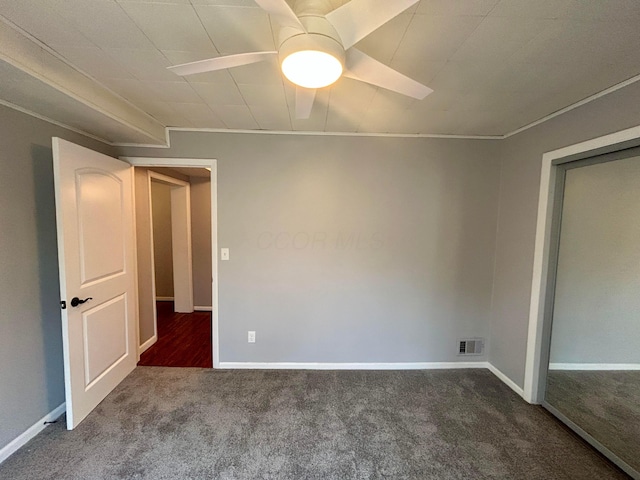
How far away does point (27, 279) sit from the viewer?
187cm

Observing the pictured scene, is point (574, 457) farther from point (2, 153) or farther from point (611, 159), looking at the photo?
point (2, 153)

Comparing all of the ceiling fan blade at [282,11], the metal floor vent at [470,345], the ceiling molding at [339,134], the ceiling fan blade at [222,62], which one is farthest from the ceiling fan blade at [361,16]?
the metal floor vent at [470,345]

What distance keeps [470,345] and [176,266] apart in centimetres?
421

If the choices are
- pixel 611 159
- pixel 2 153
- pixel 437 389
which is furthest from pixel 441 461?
pixel 2 153

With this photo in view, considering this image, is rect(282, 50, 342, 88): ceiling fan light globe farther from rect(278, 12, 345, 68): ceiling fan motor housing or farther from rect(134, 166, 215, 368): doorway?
rect(134, 166, 215, 368): doorway

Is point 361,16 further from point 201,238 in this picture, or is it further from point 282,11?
point 201,238

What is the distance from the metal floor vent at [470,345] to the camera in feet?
9.37

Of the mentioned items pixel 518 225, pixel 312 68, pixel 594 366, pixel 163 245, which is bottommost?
pixel 594 366

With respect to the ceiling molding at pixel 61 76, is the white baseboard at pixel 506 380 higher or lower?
lower

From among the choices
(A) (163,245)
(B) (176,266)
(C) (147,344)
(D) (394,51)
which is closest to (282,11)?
(D) (394,51)

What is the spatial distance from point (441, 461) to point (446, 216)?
195 centimetres

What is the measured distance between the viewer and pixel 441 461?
175cm

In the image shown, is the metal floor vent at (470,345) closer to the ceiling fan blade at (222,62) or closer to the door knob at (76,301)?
the ceiling fan blade at (222,62)

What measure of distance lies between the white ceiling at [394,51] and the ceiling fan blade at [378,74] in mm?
215
